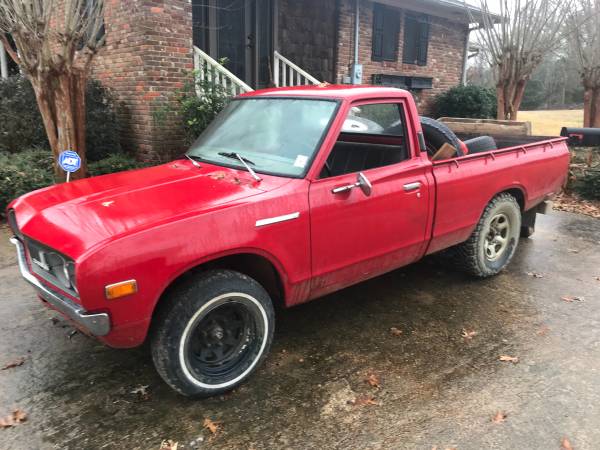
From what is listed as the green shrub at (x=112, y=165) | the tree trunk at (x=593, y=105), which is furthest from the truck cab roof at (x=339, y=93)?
the tree trunk at (x=593, y=105)

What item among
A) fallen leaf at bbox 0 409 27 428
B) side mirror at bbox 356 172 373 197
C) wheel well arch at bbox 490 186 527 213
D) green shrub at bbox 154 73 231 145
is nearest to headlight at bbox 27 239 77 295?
fallen leaf at bbox 0 409 27 428

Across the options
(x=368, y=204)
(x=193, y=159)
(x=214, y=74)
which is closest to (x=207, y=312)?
(x=368, y=204)

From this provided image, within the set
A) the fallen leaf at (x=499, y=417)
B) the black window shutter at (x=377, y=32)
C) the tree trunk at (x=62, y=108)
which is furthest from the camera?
the black window shutter at (x=377, y=32)

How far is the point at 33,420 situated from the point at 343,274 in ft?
6.67

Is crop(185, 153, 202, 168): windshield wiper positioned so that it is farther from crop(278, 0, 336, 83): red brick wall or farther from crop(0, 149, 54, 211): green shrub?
crop(278, 0, 336, 83): red brick wall

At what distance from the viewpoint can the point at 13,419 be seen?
2.72 metres

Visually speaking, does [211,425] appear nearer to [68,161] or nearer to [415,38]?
[68,161]

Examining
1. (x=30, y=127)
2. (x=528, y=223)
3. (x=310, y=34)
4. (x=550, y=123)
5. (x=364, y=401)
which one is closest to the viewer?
(x=364, y=401)

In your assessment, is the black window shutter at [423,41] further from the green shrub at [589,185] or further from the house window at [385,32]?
the green shrub at [589,185]

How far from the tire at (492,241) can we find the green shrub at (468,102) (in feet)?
33.0

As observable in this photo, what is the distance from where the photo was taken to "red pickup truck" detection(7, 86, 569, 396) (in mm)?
2545

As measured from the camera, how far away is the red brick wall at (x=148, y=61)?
754 cm

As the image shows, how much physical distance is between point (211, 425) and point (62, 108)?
494 centimetres

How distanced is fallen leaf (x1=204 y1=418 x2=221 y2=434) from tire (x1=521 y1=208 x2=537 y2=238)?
4.34m
